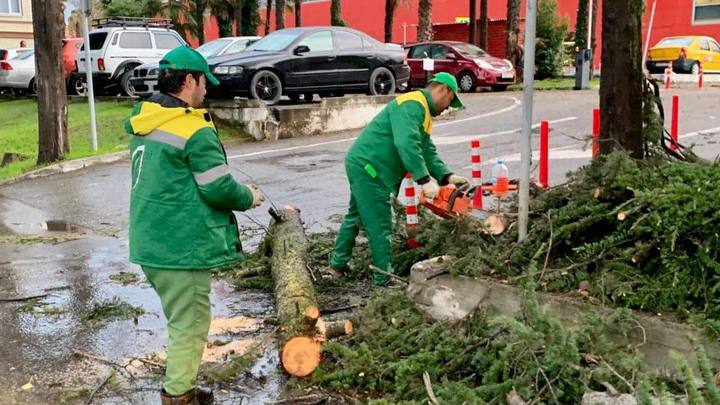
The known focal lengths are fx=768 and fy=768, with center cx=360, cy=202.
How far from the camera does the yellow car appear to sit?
27.2m

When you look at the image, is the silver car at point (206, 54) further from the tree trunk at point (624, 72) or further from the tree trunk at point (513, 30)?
the tree trunk at point (624, 72)

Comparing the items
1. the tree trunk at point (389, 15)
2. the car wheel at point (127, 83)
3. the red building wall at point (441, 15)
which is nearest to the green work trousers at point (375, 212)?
the car wheel at point (127, 83)

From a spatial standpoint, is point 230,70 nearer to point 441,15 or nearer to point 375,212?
point 375,212

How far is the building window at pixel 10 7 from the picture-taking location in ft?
133

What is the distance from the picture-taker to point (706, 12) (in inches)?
1384

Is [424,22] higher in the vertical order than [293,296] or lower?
higher

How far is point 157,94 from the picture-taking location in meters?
3.92

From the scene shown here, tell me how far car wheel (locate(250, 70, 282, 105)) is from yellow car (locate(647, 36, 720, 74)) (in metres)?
16.6

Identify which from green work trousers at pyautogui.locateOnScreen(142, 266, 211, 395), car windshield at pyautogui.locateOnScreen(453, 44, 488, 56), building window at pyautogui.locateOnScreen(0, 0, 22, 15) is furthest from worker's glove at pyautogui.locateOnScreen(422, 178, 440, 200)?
building window at pyautogui.locateOnScreen(0, 0, 22, 15)

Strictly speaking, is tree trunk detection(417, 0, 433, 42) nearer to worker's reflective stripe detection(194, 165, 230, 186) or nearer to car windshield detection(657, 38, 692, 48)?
car windshield detection(657, 38, 692, 48)

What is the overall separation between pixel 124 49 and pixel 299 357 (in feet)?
60.6

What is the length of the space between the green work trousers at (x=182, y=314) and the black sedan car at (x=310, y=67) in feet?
39.4

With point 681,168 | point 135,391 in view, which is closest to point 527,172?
point 681,168

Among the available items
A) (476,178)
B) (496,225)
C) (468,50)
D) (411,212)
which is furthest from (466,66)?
(496,225)
